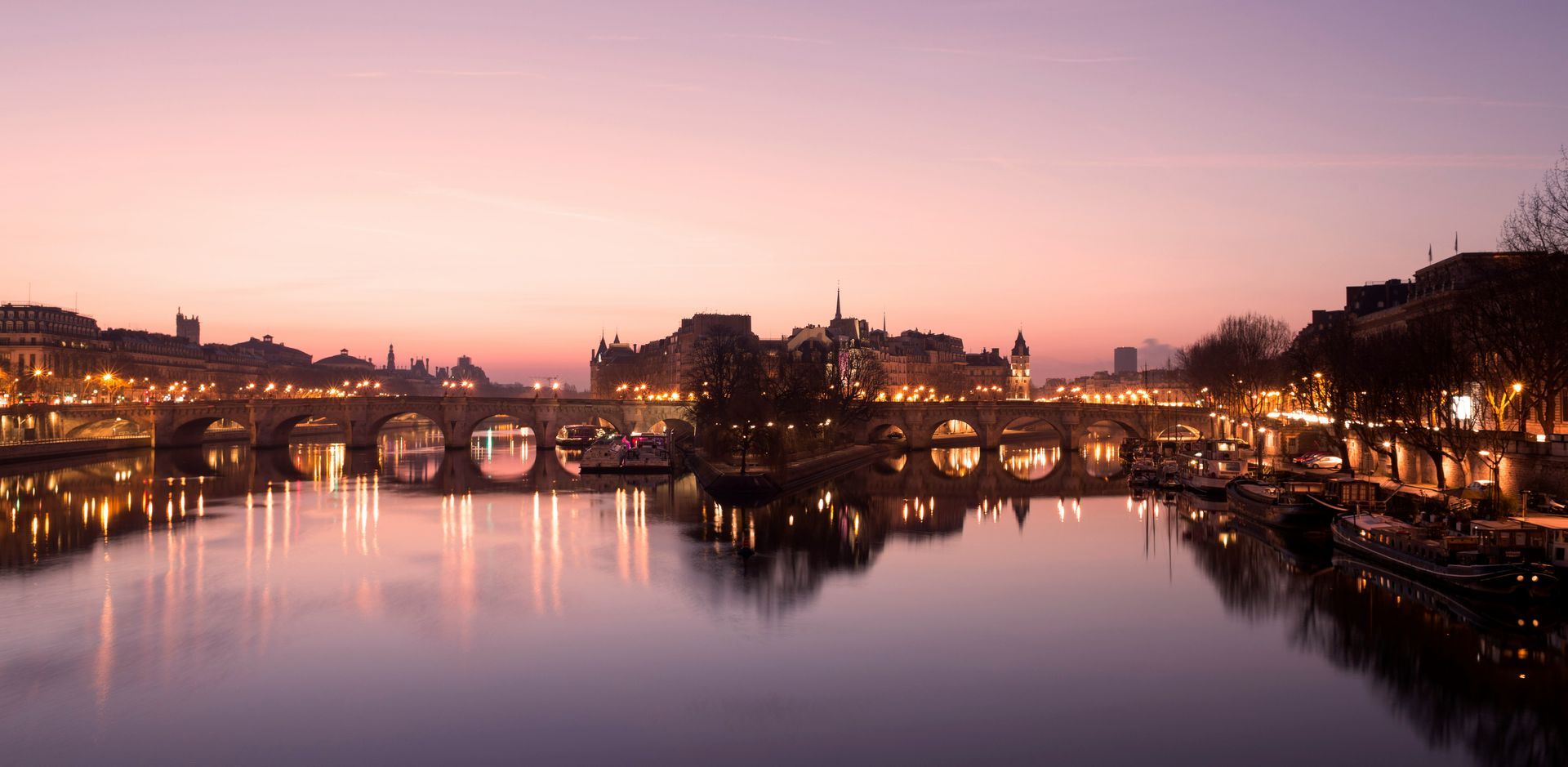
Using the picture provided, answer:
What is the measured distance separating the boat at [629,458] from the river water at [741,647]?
2812 centimetres

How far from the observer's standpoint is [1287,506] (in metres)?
50.3

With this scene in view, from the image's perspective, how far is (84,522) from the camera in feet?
172

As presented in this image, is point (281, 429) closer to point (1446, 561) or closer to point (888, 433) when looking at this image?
point (888, 433)

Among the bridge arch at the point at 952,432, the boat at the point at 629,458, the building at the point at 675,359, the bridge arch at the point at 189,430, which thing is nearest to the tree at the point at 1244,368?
the bridge arch at the point at 952,432

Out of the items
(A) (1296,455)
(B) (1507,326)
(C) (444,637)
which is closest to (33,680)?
(C) (444,637)

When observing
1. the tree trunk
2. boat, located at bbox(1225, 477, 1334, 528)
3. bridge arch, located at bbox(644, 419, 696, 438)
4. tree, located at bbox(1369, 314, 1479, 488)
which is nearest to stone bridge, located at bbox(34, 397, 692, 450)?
bridge arch, located at bbox(644, 419, 696, 438)

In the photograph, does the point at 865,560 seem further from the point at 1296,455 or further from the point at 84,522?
the point at 1296,455

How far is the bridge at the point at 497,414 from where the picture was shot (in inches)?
4112

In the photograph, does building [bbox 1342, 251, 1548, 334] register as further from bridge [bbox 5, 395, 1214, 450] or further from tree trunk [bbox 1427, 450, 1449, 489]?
bridge [bbox 5, 395, 1214, 450]

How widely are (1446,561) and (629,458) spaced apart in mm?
58405

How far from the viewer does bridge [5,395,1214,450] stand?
104 metres

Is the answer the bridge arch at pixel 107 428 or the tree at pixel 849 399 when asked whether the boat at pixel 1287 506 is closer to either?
the tree at pixel 849 399

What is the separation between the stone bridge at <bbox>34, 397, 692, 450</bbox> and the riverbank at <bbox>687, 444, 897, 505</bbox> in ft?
73.5

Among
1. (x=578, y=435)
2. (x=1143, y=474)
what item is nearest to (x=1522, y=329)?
(x=1143, y=474)
